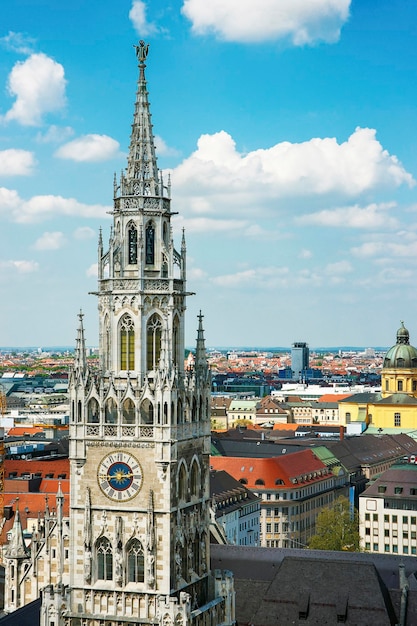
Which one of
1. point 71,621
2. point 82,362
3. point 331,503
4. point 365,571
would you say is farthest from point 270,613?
point 331,503

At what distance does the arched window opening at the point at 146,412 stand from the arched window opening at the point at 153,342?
6.01 feet

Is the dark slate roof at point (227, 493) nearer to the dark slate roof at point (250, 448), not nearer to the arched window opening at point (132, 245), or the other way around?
the dark slate roof at point (250, 448)

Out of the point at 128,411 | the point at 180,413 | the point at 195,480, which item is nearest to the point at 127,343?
the point at 128,411

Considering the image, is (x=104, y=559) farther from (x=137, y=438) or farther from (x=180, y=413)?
(x=180, y=413)

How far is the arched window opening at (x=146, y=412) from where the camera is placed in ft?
157

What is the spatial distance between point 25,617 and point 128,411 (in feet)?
40.1

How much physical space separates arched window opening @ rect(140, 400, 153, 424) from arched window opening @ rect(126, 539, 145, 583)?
16.4ft

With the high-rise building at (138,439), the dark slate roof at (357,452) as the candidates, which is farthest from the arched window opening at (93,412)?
the dark slate roof at (357,452)

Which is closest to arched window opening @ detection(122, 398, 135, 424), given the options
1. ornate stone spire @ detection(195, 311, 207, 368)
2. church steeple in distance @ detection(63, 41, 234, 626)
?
church steeple in distance @ detection(63, 41, 234, 626)

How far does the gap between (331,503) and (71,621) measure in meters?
120

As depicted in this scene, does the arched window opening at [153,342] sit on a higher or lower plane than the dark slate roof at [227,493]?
higher

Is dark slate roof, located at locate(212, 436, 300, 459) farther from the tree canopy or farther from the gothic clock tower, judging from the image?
the gothic clock tower

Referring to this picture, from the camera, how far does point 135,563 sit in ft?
157

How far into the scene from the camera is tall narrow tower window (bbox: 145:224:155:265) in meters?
49.7
